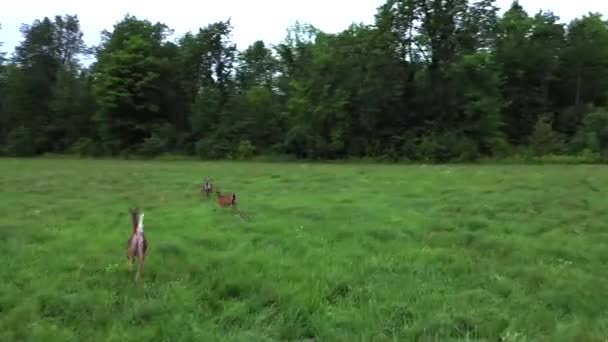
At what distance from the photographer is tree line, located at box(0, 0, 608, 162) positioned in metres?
44.8

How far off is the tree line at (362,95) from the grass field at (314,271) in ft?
95.3

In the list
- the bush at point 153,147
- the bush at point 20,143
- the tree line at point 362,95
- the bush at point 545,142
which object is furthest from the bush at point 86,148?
the bush at point 545,142

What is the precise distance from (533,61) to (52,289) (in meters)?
48.2

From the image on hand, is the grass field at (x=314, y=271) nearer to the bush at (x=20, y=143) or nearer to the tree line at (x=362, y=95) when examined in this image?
the tree line at (x=362, y=95)

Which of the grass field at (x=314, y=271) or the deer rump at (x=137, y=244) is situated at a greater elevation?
→ the deer rump at (x=137, y=244)

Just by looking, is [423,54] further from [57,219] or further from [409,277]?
[409,277]

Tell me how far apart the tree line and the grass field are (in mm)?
29036

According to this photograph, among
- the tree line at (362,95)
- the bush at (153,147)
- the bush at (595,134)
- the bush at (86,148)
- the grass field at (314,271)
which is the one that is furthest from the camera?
the bush at (86,148)

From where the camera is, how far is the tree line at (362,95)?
44.8 meters

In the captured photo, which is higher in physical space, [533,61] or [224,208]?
[533,61]

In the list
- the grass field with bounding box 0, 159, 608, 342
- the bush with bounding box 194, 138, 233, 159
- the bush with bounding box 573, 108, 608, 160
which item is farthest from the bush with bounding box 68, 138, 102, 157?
the grass field with bounding box 0, 159, 608, 342

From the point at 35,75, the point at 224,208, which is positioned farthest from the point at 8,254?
the point at 35,75

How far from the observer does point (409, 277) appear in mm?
8023

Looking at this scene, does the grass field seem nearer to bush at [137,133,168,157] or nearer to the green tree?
bush at [137,133,168,157]
